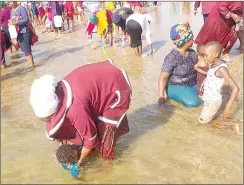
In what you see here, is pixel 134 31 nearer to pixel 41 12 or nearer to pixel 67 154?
pixel 67 154

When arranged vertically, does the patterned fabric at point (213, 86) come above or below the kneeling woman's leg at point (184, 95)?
above

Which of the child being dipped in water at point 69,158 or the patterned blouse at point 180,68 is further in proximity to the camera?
the patterned blouse at point 180,68

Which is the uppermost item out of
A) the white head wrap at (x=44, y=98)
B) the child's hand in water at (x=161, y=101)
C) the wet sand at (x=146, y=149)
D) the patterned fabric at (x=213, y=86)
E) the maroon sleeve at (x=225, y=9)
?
the maroon sleeve at (x=225, y=9)

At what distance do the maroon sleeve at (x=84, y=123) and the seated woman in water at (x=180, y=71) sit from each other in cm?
193

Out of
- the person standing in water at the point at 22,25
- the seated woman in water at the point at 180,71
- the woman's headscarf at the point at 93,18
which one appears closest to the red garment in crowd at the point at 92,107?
the seated woman in water at the point at 180,71

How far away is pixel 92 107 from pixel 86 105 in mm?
168

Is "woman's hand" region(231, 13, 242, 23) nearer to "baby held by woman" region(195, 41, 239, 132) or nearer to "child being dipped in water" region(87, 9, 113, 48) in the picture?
"baby held by woman" region(195, 41, 239, 132)

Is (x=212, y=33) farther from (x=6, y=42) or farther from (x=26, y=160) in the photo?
(x=6, y=42)

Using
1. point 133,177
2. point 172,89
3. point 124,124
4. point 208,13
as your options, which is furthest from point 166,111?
point 208,13

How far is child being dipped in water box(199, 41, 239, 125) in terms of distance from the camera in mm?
3590

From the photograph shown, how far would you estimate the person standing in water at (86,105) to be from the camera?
254cm

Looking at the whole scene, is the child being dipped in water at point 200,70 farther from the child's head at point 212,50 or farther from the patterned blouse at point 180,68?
the child's head at point 212,50

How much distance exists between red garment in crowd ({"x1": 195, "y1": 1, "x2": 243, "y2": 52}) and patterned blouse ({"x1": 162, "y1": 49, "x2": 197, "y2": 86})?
53.8 inches

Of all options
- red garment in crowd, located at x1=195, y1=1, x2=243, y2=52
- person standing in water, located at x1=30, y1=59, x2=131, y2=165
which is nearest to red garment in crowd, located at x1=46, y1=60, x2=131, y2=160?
person standing in water, located at x1=30, y1=59, x2=131, y2=165
